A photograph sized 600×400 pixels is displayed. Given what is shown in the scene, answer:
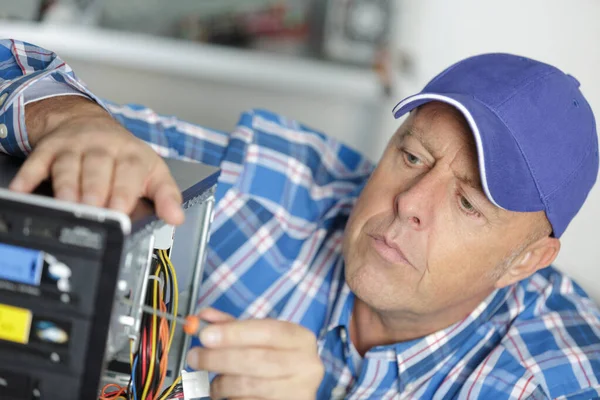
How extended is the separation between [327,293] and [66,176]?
0.75 m

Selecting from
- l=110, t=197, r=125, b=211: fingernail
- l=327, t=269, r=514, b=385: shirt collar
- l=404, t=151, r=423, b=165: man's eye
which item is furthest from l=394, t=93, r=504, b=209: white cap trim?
l=110, t=197, r=125, b=211: fingernail

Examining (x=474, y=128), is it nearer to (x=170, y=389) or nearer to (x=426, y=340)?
(x=426, y=340)

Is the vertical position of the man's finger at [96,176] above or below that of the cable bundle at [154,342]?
above

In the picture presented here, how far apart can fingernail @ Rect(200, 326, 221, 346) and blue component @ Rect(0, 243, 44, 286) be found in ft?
0.65

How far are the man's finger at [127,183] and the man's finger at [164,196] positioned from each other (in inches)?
0.4

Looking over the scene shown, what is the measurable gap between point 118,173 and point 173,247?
183mm

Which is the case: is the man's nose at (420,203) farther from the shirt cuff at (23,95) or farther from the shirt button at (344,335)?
the shirt cuff at (23,95)

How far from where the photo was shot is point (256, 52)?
8.70 ft

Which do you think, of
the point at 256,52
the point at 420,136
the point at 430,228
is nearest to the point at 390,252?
the point at 430,228

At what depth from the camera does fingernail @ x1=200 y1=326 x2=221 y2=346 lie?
809 mm

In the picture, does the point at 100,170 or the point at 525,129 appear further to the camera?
the point at 525,129

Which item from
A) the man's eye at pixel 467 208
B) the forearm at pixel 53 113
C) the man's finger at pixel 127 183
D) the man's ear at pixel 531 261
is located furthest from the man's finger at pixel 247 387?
the man's ear at pixel 531 261

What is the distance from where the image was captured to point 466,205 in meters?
1.18

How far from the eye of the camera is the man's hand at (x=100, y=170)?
72cm
